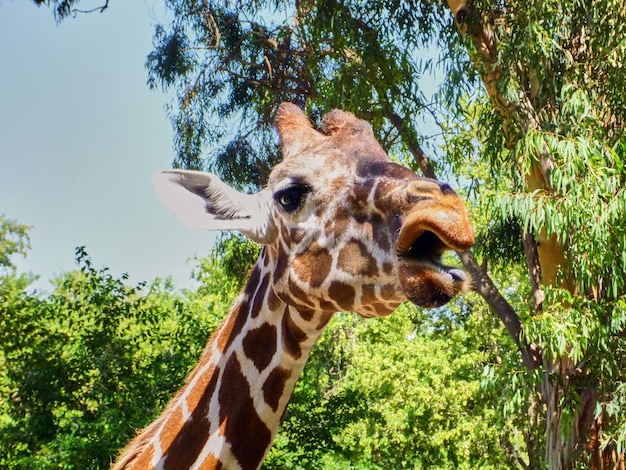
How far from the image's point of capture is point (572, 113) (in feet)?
29.6

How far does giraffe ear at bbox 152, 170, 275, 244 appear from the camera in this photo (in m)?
2.70

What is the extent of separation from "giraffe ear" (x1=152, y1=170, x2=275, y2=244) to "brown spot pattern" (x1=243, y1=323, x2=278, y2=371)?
317mm

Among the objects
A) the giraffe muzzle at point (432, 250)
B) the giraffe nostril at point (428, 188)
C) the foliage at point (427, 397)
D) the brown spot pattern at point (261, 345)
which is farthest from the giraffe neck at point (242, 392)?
the foliage at point (427, 397)

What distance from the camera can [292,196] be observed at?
279 cm

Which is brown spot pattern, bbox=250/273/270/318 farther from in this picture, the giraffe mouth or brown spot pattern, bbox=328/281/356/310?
the giraffe mouth

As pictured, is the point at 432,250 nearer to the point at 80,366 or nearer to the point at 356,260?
the point at 356,260

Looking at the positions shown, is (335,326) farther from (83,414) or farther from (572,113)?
(572,113)

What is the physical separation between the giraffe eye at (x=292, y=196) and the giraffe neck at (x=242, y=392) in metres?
0.29

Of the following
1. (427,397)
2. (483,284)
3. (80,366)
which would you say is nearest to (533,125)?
(483,284)

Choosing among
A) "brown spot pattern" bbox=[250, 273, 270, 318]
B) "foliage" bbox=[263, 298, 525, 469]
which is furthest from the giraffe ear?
"foliage" bbox=[263, 298, 525, 469]

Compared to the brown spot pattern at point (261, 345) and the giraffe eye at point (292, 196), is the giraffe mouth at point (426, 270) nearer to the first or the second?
the giraffe eye at point (292, 196)

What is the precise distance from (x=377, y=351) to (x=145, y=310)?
11314 millimetres

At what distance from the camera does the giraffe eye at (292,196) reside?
9.09 ft

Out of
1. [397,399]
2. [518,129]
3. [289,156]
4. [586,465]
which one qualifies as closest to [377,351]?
[397,399]
